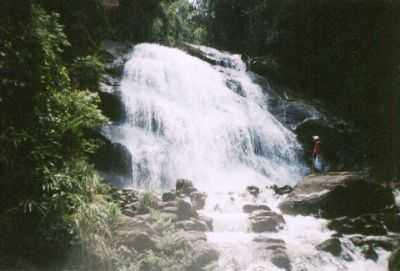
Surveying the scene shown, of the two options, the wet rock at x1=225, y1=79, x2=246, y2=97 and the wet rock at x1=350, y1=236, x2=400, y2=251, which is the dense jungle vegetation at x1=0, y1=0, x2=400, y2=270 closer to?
the wet rock at x1=225, y1=79, x2=246, y2=97

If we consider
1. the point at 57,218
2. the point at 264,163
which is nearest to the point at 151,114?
the point at 264,163

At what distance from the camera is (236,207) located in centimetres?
1177

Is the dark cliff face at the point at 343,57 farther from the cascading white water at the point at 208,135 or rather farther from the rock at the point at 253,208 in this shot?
the rock at the point at 253,208

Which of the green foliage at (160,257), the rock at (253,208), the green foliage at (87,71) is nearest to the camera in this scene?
the green foliage at (160,257)

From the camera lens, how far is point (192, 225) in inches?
364

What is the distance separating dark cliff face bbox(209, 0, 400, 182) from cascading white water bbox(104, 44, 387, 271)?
420 centimetres

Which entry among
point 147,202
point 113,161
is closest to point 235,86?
point 113,161

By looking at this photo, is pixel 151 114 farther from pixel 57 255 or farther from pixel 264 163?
pixel 57 255

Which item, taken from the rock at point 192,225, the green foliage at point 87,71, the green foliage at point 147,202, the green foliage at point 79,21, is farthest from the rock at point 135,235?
the green foliage at point 79,21

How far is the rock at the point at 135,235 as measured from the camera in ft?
25.5

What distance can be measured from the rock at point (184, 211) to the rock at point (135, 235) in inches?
48.3

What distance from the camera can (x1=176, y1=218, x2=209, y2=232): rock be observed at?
9086 mm

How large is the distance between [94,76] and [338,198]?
8070 millimetres

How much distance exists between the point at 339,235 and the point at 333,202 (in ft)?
5.35
